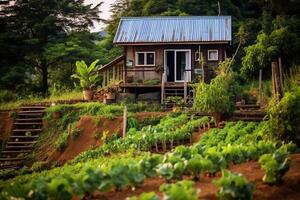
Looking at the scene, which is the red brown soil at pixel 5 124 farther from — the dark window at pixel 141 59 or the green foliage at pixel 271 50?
the green foliage at pixel 271 50

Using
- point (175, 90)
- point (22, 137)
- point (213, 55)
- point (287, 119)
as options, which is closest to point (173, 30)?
point (213, 55)

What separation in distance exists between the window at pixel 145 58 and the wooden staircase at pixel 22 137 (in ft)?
18.5

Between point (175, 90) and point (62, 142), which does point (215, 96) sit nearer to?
point (62, 142)

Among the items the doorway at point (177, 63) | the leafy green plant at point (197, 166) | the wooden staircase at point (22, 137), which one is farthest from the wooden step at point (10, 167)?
the leafy green plant at point (197, 166)

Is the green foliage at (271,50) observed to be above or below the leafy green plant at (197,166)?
above

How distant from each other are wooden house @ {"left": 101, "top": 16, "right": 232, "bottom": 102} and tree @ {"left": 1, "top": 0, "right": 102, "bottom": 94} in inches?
239

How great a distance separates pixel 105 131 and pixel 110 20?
18.2m

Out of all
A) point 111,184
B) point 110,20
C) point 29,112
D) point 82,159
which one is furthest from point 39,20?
point 111,184

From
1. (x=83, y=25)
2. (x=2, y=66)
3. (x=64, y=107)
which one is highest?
(x=83, y=25)

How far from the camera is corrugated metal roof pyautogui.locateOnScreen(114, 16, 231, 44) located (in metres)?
26.6

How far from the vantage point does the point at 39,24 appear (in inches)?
1244

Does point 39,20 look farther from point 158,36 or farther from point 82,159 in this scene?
point 82,159

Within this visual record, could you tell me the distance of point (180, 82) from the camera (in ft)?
87.2

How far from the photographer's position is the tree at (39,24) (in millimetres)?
31594
